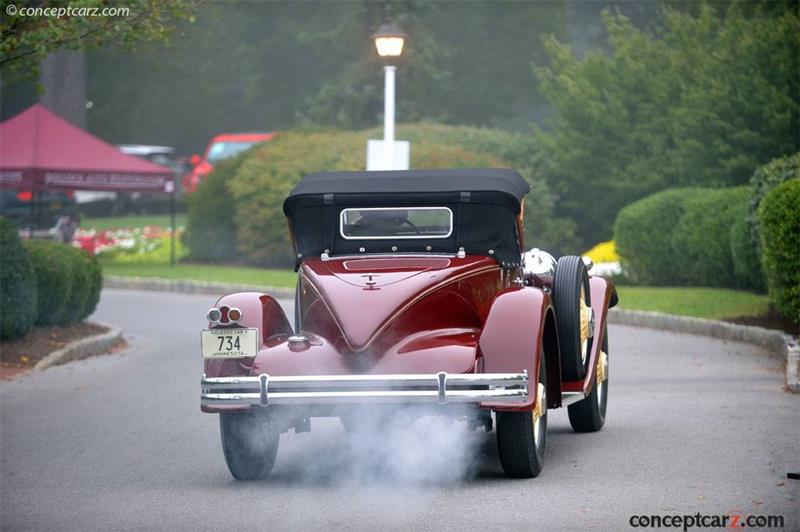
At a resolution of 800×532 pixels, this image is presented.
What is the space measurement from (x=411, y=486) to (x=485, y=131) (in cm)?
2365

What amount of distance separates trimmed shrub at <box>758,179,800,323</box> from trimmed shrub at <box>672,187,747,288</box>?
6255 millimetres

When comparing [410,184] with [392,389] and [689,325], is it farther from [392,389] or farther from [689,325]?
[689,325]

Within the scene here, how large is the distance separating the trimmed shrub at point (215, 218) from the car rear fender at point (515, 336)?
21904mm

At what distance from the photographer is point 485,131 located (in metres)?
31.1

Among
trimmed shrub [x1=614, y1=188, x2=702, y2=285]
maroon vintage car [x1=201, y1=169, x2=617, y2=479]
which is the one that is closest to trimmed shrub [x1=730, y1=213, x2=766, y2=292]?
trimmed shrub [x1=614, y1=188, x2=702, y2=285]

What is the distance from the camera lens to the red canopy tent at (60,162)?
2645 centimetres

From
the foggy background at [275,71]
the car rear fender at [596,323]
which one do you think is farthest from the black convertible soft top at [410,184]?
the foggy background at [275,71]

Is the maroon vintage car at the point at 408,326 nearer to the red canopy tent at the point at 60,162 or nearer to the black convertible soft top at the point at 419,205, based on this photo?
the black convertible soft top at the point at 419,205

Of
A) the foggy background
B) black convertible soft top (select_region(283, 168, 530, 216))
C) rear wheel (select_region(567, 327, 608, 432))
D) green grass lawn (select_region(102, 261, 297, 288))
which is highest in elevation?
the foggy background

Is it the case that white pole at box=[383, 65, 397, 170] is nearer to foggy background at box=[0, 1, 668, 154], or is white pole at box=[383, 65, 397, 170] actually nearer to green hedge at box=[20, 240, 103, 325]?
green hedge at box=[20, 240, 103, 325]

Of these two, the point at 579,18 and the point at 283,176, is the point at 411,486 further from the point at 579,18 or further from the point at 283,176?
the point at 579,18

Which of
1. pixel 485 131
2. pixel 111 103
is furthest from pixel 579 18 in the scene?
pixel 485 131

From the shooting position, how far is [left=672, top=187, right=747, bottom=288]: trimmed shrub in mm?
21250

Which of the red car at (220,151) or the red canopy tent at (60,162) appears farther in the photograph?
the red car at (220,151)
